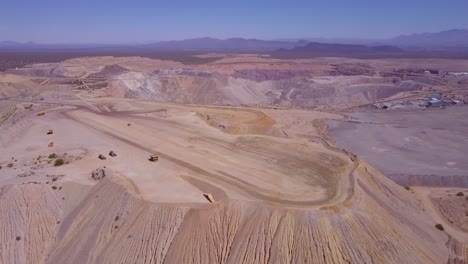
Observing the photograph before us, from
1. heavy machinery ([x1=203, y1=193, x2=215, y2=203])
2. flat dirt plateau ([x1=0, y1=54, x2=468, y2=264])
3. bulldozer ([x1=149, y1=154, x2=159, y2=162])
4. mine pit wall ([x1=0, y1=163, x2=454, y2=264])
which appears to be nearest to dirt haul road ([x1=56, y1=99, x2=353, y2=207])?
flat dirt plateau ([x1=0, y1=54, x2=468, y2=264])

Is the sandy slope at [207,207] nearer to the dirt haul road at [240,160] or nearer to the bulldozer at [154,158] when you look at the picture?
the dirt haul road at [240,160]

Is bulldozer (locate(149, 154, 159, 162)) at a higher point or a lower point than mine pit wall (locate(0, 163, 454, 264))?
higher

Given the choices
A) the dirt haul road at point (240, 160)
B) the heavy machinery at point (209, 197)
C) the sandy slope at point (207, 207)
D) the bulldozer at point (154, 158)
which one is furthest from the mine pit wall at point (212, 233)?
the bulldozer at point (154, 158)

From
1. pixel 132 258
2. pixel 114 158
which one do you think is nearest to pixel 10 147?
pixel 114 158

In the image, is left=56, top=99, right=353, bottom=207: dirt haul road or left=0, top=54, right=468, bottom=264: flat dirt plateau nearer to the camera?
left=0, top=54, right=468, bottom=264: flat dirt plateau

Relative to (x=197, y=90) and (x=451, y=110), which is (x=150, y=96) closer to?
(x=197, y=90)

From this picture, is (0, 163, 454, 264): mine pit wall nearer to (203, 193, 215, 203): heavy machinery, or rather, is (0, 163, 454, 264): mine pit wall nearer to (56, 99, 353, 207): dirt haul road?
(203, 193, 215, 203): heavy machinery
